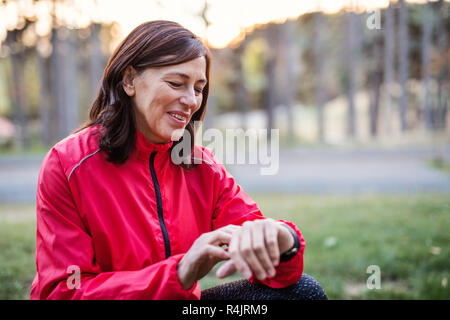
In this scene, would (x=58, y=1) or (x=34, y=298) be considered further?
(x=58, y=1)

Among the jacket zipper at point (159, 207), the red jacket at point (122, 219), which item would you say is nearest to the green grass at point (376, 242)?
the red jacket at point (122, 219)

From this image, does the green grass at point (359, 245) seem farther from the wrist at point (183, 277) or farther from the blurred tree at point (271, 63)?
the blurred tree at point (271, 63)

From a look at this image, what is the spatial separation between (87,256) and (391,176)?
8604 millimetres

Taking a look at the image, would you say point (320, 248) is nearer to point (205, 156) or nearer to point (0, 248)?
point (205, 156)

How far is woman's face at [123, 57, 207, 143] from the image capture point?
63.6 inches

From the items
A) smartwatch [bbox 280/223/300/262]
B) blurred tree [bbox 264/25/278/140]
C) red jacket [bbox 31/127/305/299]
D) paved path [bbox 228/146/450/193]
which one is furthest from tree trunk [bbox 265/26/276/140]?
smartwatch [bbox 280/223/300/262]

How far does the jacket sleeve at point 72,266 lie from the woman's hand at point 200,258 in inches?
0.9

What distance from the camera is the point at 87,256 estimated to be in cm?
139

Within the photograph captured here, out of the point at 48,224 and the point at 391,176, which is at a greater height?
the point at 48,224

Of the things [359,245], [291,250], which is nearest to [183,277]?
[291,250]

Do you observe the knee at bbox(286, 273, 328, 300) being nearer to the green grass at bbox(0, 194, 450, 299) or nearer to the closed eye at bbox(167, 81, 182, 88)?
the closed eye at bbox(167, 81, 182, 88)

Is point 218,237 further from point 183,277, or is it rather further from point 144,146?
point 144,146

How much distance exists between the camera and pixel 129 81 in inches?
66.6
